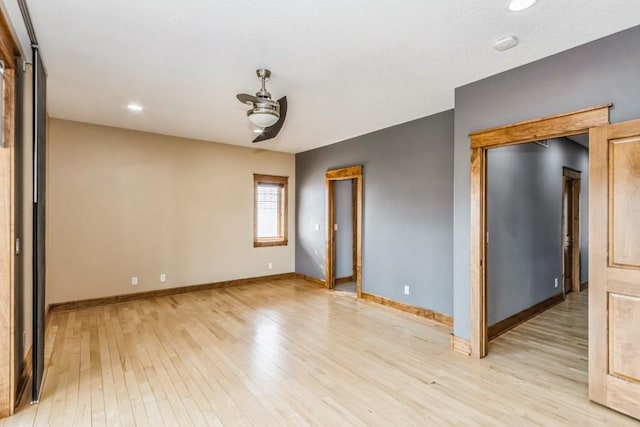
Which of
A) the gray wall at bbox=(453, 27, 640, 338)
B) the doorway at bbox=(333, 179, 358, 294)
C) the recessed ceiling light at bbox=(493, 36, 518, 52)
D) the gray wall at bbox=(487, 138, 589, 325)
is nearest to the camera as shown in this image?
the gray wall at bbox=(453, 27, 640, 338)

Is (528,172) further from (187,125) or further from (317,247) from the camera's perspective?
(187,125)

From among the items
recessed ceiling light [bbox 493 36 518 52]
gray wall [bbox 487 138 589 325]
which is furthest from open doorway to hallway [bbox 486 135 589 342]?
recessed ceiling light [bbox 493 36 518 52]

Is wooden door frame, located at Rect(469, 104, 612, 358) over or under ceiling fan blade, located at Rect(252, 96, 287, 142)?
under

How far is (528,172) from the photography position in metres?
4.37

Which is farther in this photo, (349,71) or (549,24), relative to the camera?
(349,71)

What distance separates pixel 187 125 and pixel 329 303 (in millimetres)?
3570

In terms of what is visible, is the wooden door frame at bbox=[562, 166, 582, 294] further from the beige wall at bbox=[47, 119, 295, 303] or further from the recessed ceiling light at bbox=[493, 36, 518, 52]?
the beige wall at bbox=[47, 119, 295, 303]

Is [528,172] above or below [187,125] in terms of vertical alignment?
below

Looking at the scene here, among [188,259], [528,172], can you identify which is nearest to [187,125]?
[188,259]

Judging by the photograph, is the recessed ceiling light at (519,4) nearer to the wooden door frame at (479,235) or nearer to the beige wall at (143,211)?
the wooden door frame at (479,235)

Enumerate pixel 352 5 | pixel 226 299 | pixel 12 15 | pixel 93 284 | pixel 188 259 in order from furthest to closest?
pixel 188 259 < pixel 226 299 < pixel 93 284 < pixel 12 15 < pixel 352 5

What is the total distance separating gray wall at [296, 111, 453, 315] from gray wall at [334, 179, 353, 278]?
0.78m

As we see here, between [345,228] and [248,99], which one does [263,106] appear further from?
[345,228]

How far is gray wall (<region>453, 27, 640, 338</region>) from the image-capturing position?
7.74 ft
